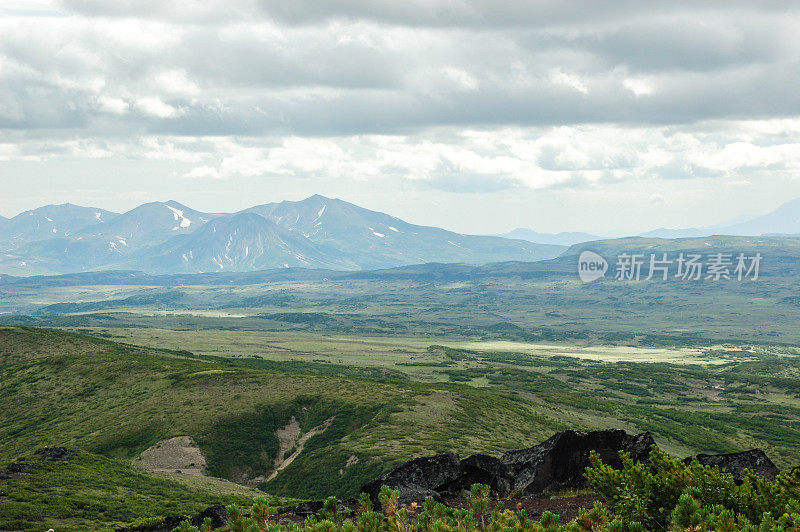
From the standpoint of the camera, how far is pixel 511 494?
35.2 meters

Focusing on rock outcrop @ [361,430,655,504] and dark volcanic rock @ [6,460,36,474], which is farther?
dark volcanic rock @ [6,460,36,474]

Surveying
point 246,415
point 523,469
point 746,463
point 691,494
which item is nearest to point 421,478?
point 523,469

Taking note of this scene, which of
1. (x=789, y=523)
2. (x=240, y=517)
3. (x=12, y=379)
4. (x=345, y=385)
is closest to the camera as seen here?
(x=789, y=523)

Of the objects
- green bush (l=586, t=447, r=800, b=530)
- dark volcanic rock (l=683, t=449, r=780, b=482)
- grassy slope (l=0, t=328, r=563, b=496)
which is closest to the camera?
green bush (l=586, t=447, r=800, b=530)

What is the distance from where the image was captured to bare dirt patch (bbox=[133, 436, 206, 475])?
76.8 metres

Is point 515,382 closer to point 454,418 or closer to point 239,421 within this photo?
point 454,418

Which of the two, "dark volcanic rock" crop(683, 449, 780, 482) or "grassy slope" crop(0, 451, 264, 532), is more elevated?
"dark volcanic rock" crop(683, 449, 780, 482)

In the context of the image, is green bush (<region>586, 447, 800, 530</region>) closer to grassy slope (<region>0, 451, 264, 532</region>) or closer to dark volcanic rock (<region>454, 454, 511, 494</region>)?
dark volcanic rock (<region>454, 454, 511, 494</region>)

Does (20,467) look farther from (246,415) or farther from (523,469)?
(523,469)

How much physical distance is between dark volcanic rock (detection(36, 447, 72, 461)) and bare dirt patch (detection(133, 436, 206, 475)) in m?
12.7

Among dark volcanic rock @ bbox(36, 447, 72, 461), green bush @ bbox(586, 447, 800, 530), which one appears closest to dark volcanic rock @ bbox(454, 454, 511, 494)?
green bush @ bbox(586, 447, 800, 530)

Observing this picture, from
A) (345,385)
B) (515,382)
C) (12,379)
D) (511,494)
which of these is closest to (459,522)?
(511,494)

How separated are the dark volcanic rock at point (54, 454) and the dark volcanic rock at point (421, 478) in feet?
139

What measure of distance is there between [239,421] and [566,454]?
67898 mm
